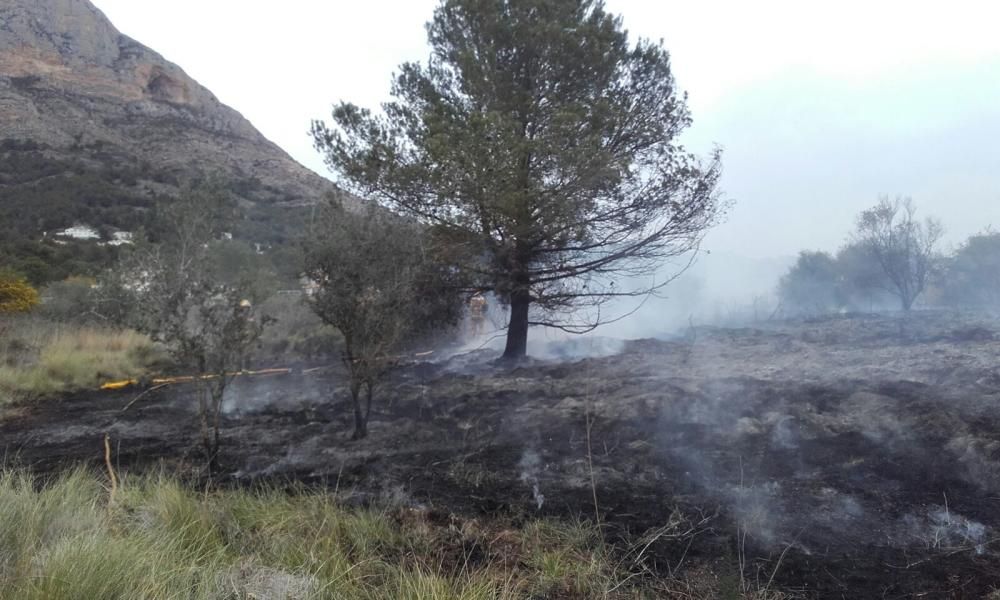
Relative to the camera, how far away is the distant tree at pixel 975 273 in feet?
109

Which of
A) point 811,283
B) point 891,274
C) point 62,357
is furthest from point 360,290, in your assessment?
point 811,283

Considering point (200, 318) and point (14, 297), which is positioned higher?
point (200, 318)

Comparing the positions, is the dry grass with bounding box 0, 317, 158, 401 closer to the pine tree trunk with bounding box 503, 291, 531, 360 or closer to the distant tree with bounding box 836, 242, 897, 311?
the pine tree trunk with bounding box 503, 291, 531, 360

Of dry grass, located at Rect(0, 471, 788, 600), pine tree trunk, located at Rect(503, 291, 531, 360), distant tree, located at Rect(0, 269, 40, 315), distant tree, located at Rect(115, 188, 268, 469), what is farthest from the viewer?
distant tree, located at Rect(0, 269, 40, 315)

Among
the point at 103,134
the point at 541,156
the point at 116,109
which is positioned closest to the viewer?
the point at 541,156

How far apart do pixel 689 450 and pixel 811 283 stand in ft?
131

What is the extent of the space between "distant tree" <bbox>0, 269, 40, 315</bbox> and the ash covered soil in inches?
246

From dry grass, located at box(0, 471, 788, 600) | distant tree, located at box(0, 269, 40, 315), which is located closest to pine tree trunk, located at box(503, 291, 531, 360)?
dry grass, located at box(0, 471, 788, 600)

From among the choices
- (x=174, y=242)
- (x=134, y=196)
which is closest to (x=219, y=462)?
(x=174, y=242)

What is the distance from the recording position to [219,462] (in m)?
5.57

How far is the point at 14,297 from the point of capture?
46.1 ft

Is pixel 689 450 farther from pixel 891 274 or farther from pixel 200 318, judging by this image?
pixel 891 274

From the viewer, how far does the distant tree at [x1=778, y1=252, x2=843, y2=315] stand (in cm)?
3775

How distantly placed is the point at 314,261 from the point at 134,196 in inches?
1253
